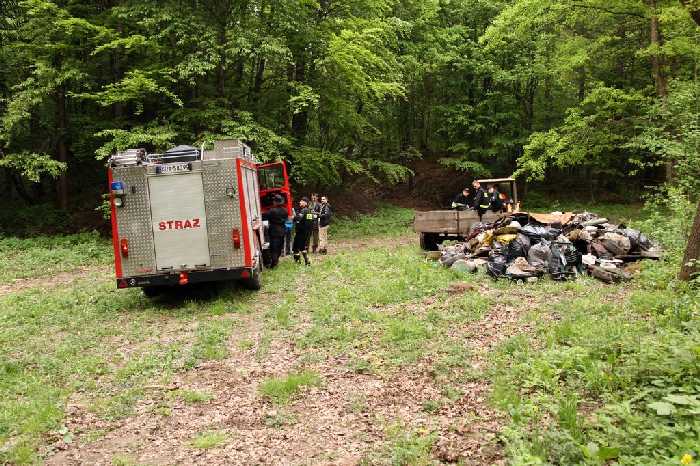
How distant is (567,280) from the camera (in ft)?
33.2

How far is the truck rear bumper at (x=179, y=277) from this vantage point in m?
10.0

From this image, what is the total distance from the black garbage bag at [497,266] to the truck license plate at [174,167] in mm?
6651

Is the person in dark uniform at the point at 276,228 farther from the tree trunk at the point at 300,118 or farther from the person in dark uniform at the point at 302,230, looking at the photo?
the tree trunk at the point at 300,118

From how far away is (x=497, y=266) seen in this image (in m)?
10.8

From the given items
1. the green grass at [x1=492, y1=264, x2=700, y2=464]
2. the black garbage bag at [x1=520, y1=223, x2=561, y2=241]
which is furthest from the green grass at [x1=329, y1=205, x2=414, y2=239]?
the green grass at [x1=492, y1=264, x2=700, y2=464]

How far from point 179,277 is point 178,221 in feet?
3.71

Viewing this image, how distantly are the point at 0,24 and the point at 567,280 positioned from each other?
23.2m

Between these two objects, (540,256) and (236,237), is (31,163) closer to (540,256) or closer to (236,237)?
(236,237)

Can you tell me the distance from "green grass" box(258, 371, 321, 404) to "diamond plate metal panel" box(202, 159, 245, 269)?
4309 mm

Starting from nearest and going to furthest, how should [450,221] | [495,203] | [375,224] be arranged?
[450,221] → [495,203] → [375,224]

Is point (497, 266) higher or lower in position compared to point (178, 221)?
lower

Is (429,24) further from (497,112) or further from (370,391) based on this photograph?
(370,391)

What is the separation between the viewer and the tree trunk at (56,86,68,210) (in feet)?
69.4

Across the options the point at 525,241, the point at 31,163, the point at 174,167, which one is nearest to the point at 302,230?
the point at 174,167
